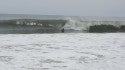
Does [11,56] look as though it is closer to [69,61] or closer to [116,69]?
[69,61]

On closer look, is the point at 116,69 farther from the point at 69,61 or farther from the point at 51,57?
the point at 51,57

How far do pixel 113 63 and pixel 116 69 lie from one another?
0.65 metres

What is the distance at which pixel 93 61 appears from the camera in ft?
24.3

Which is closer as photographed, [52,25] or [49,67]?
[49,67]

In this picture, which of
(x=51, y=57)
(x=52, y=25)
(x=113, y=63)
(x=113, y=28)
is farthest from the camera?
(x=52, y=25)

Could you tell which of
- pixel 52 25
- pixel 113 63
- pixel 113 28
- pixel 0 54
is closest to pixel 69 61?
pixel 113 63

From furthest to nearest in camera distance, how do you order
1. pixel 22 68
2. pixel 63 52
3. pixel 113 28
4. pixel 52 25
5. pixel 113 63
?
pixel 52 25 < pixel 113 28 < pixel 63 52 < pixel 113 63 < pixel 22 68

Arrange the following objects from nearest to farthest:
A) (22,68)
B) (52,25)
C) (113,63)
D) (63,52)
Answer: (22,68) < (113,63) < (63,52) < (52,25)

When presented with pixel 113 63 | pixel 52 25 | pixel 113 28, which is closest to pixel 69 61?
pixel 113 63

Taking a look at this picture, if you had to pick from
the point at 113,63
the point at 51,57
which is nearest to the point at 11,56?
the point at 51,57

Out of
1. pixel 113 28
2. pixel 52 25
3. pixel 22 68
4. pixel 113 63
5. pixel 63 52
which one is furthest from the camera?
pixel 52 25

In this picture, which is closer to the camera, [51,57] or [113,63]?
[113,63]

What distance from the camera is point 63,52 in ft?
29.0

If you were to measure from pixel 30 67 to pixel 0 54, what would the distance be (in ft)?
6.88
